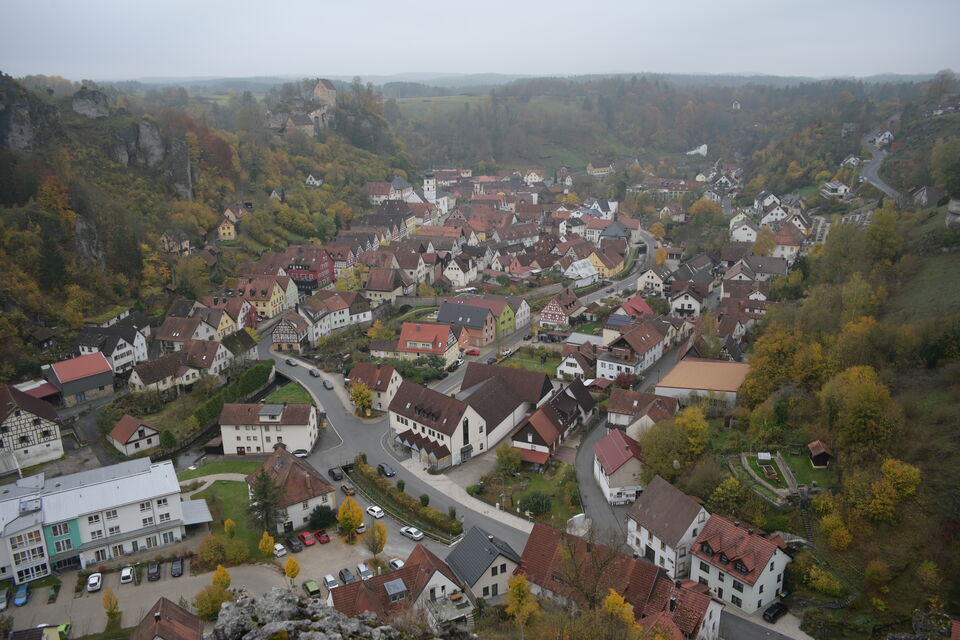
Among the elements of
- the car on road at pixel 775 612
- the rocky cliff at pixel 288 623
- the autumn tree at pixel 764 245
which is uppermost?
the rocky cliff at pixel 288 623

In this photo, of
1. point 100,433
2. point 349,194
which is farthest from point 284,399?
point 349,194

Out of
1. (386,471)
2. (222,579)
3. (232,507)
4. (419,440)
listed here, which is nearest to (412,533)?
(386,471)

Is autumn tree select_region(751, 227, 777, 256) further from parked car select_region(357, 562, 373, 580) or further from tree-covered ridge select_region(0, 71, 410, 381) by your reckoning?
parked car select_region(357, 562, 373, 580)

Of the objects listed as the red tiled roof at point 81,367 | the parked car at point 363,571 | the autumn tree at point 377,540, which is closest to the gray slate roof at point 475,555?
the autumn tree at point 377,540

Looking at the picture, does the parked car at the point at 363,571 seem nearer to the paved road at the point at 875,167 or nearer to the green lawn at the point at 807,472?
the green lawn at the point at 807,472

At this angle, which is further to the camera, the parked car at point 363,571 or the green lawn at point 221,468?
the green lawn at point 221,468

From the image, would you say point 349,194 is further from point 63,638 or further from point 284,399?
point 63,638
